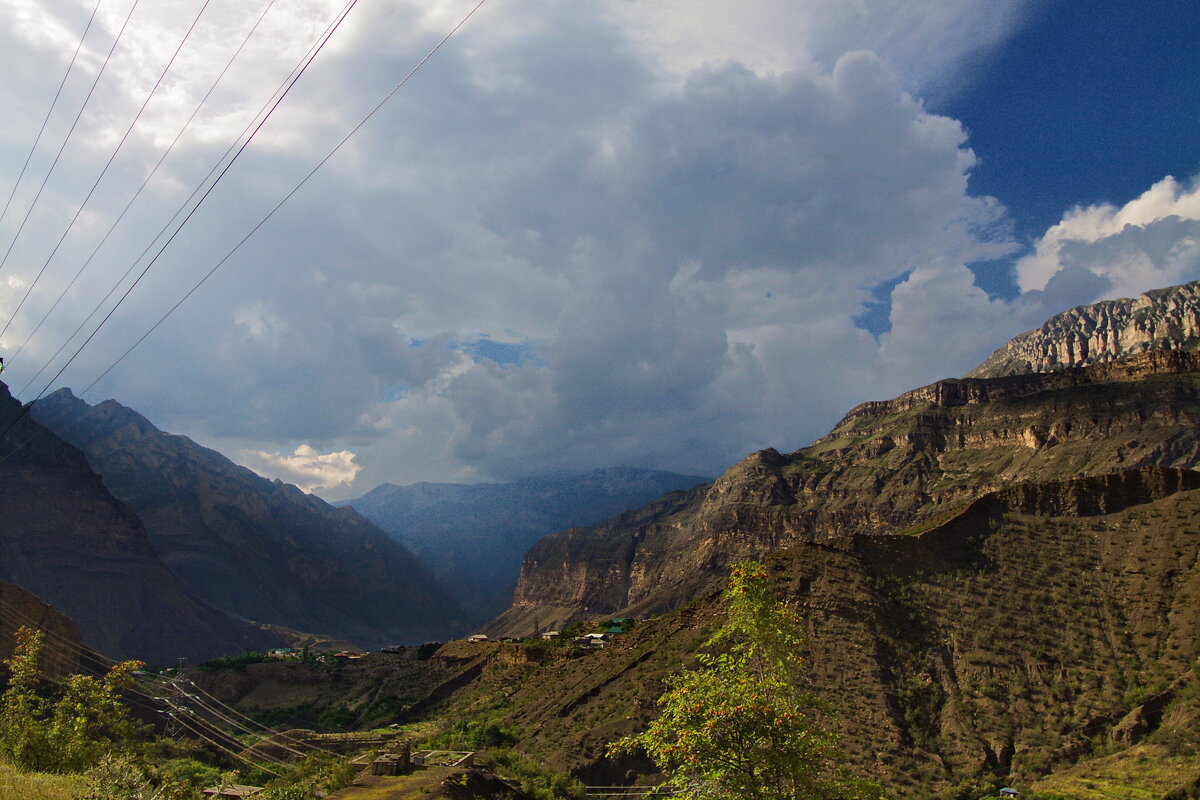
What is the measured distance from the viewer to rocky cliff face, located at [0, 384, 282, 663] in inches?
6260

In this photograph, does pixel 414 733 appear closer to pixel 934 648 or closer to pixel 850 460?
pixel 934 648

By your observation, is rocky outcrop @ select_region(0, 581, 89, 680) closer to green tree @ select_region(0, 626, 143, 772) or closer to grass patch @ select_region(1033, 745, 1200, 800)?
green tree @ select_region(0, 626, 143, 772)

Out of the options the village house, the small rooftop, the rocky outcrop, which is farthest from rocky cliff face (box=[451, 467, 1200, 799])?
the rocky outcrop

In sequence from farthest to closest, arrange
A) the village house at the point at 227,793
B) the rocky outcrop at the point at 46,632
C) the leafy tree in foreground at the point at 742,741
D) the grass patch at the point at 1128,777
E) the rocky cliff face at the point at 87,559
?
the rocky cliff face at the point at 87,559
the rocky outcrop at the point at 46,632
the grass patch at the point at 1128,777
the village house at the point at 227,793
the leafy tree in foreground at the point at 742,741

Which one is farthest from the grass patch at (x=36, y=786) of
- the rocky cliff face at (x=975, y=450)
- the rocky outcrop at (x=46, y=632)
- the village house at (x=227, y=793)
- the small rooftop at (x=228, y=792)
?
the rocky cliff face at (x=975, y=450)

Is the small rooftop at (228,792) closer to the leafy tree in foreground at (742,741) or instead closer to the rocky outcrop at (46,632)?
the leafy tree in foreground at (742,741)

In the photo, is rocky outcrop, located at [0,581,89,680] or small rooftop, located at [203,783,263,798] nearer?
small rooftop, located at [203,783,263,798]

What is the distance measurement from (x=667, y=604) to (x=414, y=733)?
123 meters

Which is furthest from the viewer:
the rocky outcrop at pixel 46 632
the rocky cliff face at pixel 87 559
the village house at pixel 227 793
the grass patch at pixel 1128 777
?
the rocky cliff face at pixel 87 559

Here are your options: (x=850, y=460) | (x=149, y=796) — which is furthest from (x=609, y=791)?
(x=850, y=460)

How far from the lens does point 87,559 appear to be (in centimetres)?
16975

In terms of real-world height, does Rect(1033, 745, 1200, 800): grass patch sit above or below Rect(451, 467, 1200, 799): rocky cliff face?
below

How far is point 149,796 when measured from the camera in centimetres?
1570

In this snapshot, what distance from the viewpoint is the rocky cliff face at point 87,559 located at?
15900 centimetres
